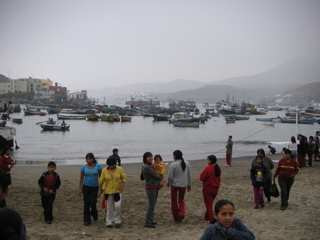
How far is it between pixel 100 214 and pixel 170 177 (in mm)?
1904

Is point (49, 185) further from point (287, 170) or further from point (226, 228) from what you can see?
point (287, 170)

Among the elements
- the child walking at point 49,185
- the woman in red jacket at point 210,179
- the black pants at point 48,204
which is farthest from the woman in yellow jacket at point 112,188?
the woman in red jacket at point 210,179

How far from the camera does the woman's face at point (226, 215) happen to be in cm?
281

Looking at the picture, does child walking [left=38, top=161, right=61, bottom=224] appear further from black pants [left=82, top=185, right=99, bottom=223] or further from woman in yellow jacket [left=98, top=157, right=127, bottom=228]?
woman in yellow jacket [left=98, top=157, right=127, bottom=228]

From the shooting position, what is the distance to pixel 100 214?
7.27m

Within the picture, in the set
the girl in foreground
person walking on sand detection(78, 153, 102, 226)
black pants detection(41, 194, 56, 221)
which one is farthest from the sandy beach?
the girl in foreground

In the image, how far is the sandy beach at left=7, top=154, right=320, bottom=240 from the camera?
5895 mm

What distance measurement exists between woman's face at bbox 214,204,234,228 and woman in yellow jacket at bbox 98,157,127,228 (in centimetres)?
354

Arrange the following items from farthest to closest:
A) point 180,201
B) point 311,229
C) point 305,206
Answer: point 305,206 < point 180,201 < point 311,229

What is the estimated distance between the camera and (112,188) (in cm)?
612

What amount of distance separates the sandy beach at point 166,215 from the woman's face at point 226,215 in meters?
3.11

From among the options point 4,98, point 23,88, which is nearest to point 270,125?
point 4,98

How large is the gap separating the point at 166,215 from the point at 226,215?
178 inches

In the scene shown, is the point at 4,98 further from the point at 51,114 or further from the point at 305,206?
the point at 305,206
